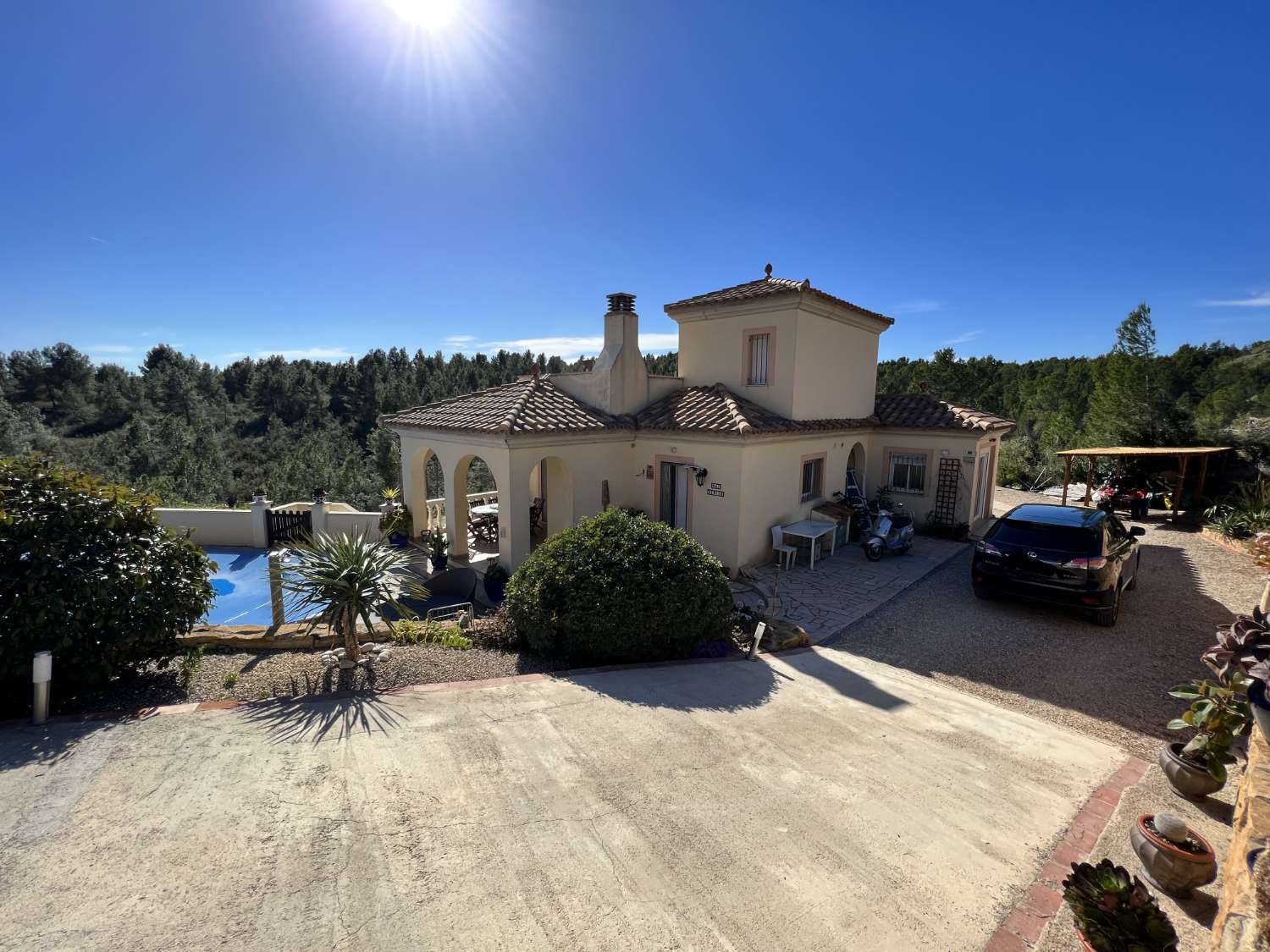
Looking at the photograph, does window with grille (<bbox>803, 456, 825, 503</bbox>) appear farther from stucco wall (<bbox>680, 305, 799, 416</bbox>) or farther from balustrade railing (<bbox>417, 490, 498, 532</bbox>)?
balustrade railing (<bbox>417, 490, 498, 532</bbox>)

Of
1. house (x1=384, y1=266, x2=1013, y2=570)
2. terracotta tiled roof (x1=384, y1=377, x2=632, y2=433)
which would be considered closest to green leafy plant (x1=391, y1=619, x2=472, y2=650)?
house (x1=384, y1=266, x2=1013, y2=570)

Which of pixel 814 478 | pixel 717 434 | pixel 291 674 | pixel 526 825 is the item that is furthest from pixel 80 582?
pixel 814 478

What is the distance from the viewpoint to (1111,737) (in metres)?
6.52

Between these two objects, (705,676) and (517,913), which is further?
(705,676)

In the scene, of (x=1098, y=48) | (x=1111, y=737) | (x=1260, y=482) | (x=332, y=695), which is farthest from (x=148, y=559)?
(x=1260, y=482)

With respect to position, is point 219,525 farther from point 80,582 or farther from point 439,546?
point 80,582

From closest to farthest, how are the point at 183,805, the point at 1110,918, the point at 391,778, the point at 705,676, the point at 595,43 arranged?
the point at 1110,918, the point at 183,805, the point at 391,778, the point at 705,676, the point at 595,43

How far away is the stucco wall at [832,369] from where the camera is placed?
1516 cm

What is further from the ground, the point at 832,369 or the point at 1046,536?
the point at 832,369

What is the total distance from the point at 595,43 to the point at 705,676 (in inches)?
446

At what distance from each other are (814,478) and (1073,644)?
25.0ft

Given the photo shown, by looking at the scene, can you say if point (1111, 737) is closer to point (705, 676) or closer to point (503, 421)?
point (705, 676)

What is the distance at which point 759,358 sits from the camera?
1570 centimetres

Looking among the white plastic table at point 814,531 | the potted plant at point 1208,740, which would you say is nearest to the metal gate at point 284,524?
the white plastic table at point 814,531
